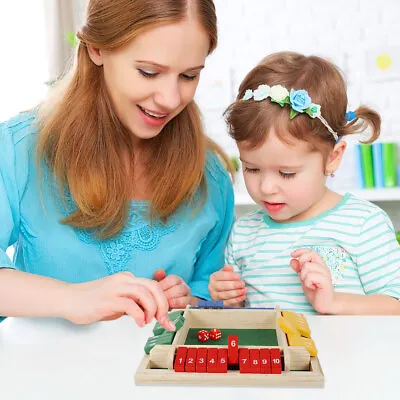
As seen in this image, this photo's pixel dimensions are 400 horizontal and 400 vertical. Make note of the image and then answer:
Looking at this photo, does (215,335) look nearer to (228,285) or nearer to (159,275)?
(228,285)

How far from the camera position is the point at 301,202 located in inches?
→ 49.6

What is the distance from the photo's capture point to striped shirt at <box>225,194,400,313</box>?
1223 mm

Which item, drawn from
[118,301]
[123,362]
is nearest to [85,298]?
[118,301]

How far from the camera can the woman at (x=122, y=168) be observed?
1212 millimetres

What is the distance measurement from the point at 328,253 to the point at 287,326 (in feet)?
1.33

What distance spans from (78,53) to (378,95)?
2766mm

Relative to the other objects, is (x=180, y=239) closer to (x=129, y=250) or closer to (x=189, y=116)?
(x=129, y=250)

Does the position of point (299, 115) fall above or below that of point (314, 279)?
above

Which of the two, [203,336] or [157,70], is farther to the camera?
[157,70]

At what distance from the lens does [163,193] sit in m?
1.46

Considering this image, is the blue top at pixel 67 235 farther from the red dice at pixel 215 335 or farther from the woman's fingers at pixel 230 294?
the red dice at pixel 215 335

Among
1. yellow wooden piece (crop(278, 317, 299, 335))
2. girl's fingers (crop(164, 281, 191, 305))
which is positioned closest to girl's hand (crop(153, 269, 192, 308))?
girl's fingers (crop(164, 281, 191, 305))

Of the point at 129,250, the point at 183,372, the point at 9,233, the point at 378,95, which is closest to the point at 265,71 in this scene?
the point at 129,250

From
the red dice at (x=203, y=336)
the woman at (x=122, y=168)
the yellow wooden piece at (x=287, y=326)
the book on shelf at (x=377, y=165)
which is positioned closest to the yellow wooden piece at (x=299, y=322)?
the yellow wooden piece at (x=287, y=326)
